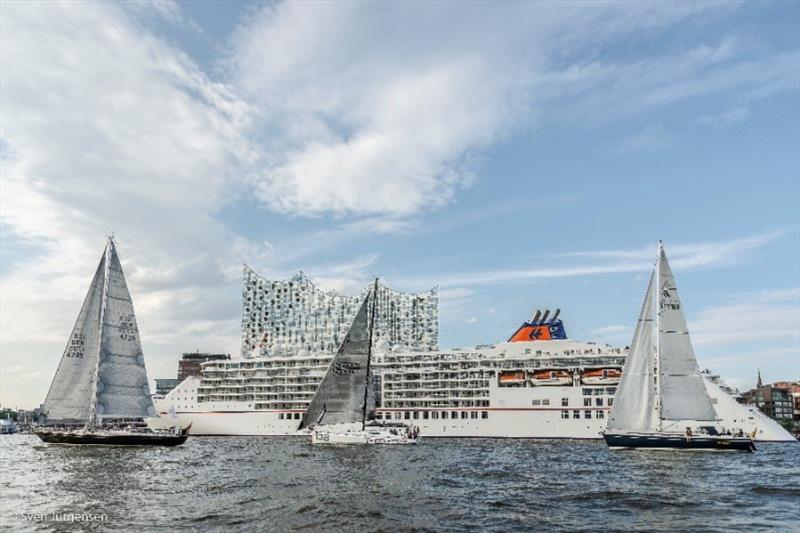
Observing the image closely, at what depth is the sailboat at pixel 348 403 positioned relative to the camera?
64.5 metres

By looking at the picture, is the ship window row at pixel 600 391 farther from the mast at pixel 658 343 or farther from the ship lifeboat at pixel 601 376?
the mast at pixel 658 343

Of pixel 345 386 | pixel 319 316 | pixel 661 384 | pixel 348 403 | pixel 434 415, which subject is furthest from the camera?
pixel 319 316

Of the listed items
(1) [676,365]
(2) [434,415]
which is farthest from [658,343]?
(2) [434,415]

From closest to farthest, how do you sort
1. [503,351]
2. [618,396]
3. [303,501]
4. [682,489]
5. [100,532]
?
[100,532]
[303,501]
[682,489]
[618,396]
[503,351]

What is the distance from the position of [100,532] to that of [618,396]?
154ft

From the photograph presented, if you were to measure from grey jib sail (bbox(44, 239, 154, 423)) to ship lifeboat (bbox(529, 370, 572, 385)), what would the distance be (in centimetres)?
5084

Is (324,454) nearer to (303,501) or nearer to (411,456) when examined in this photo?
(411,456)

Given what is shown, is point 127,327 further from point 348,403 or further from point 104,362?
point 348,403

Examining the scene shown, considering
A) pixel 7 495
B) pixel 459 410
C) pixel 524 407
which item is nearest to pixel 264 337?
pixel 459 410

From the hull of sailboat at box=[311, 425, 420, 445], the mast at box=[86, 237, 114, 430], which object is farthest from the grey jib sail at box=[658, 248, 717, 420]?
the mast at box=[86, 237, 114, 430]

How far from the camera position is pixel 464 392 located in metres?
92.2

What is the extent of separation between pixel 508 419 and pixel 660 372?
33658mm

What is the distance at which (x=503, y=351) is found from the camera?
313 ft

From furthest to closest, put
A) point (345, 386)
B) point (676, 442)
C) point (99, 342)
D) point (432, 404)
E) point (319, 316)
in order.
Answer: point (319, 316), point (432, 404), point (345, 386), point (99, 342), point (676, 442)
